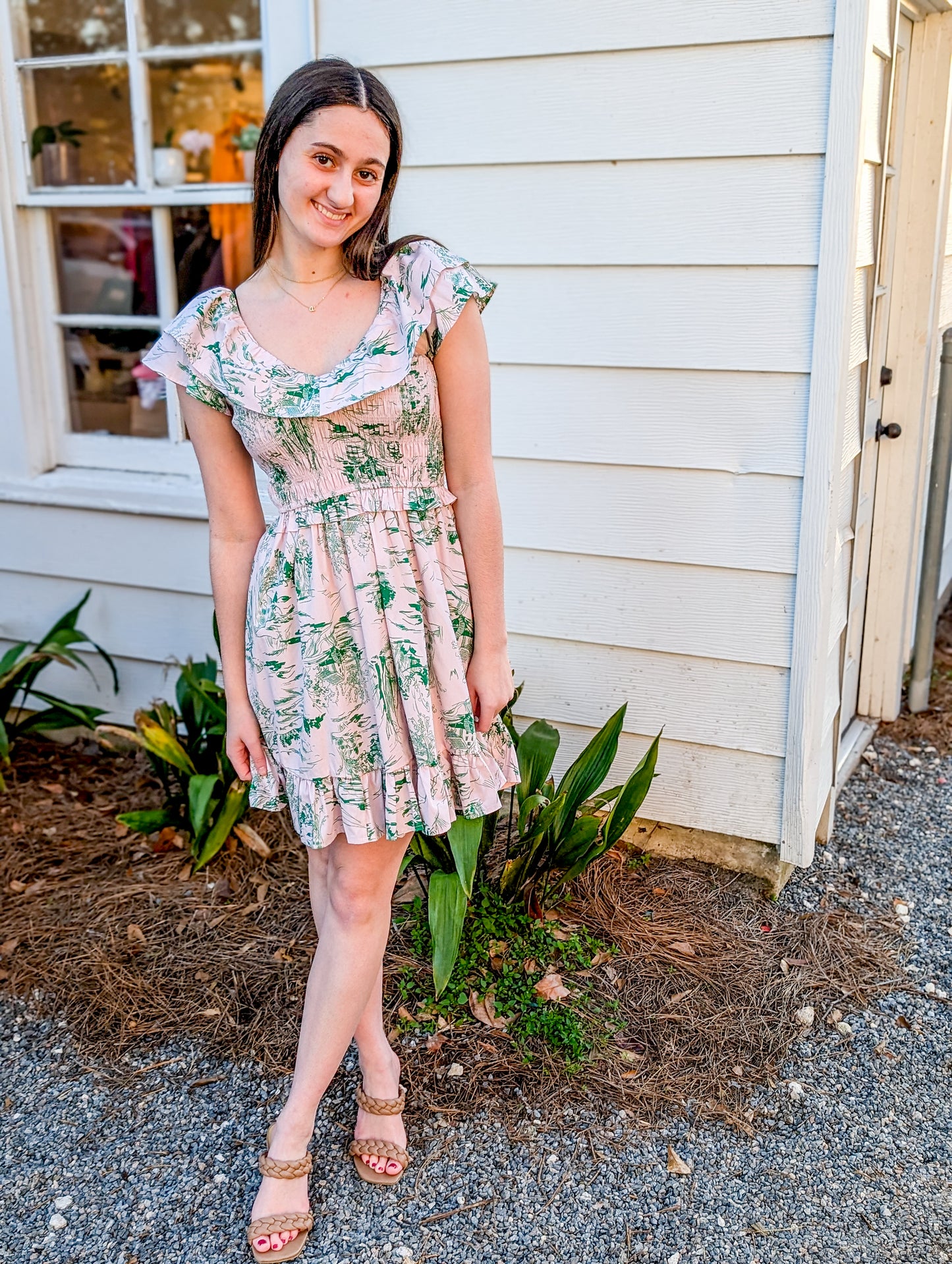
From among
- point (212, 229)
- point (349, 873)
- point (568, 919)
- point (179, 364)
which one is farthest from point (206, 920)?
point (212, 229)

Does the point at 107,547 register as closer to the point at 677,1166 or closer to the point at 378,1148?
the point at 378,1148

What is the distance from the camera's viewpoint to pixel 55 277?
3756mm

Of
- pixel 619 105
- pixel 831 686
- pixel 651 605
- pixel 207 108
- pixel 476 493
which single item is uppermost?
pixel 207 108

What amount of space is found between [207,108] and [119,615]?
232cm

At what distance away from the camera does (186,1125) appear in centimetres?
236

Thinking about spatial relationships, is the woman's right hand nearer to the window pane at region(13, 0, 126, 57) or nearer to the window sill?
the window sill

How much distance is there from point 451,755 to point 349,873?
27 centimetres

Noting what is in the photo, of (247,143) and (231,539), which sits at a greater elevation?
(247,143)

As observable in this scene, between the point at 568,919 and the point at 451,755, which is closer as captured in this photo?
the point at 451,755

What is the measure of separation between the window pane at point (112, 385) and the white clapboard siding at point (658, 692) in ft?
5.32

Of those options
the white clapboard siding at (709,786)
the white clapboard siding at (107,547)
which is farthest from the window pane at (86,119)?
the white clapboard siding at (709,786)

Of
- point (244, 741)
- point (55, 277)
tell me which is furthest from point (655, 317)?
point (55, 277)

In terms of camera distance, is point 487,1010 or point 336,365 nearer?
point 336,365

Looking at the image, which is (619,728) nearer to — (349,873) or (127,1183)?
(349,873)
